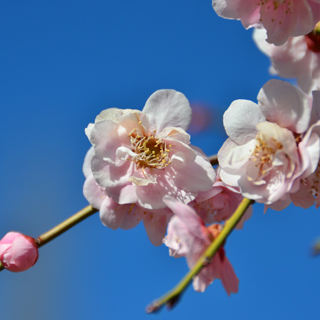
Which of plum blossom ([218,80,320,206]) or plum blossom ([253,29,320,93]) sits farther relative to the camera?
plum blossom ([253,29,320,93])

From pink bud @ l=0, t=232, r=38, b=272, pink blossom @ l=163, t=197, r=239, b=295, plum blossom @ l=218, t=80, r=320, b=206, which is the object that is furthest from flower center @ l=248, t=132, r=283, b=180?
pink bud @ l=0, t=232, r=38, b=272

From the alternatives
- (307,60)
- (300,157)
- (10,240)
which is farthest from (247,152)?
(10,240)

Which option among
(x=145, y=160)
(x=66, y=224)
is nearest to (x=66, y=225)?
(x=66, y=224)

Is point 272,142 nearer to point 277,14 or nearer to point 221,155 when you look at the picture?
point 221,155

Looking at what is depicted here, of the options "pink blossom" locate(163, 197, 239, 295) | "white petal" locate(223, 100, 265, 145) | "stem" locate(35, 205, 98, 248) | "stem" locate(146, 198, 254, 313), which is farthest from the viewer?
"stem" locate(35, 205, 98, 248)

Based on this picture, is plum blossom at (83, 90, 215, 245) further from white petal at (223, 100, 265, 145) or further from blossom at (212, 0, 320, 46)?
blossom at (212, 0, 320, 46)

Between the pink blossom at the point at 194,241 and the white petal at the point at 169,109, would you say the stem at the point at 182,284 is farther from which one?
the white petal at the point at 169,109

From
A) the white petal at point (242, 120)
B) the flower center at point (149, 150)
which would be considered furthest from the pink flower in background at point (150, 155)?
the white petal at point (242, 120)
